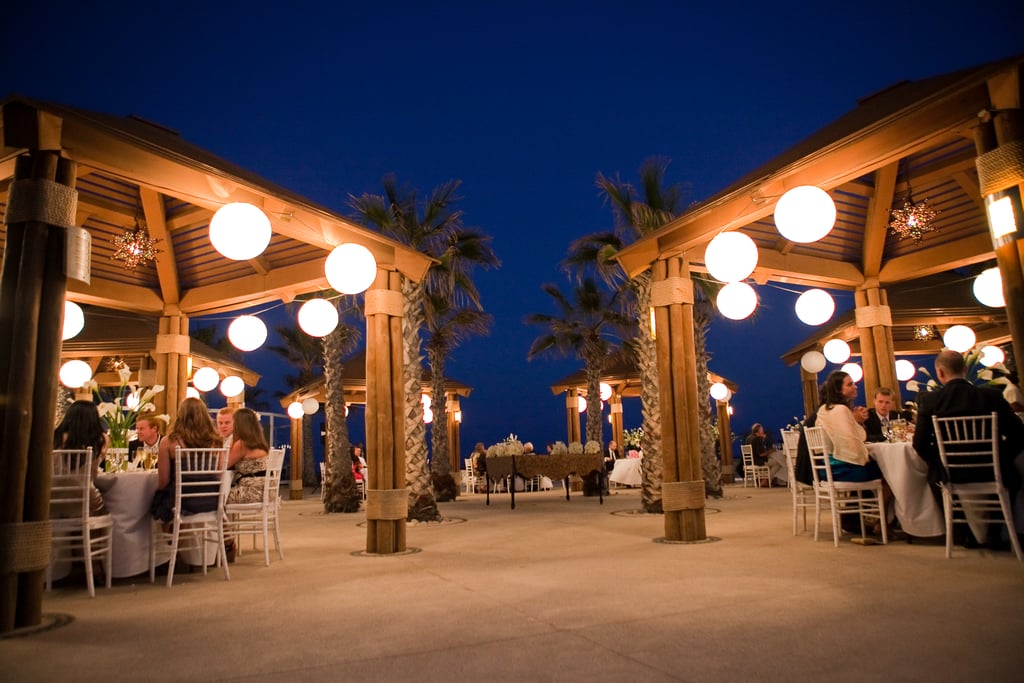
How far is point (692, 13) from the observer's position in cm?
5306

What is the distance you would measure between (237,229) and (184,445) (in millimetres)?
1908

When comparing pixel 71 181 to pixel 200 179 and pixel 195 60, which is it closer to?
pixel 200 179

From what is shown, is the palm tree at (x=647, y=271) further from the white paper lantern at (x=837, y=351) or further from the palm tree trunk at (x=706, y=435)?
the white paper lantern at (x=837, y=351)

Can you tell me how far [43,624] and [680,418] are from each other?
538 cm

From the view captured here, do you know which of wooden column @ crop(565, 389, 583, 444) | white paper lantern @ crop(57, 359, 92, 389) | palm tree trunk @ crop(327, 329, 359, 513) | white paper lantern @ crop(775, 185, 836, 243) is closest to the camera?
white paper lantern @ crop(775, 185, 836, 243)

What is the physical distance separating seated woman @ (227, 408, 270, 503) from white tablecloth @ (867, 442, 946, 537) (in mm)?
5788

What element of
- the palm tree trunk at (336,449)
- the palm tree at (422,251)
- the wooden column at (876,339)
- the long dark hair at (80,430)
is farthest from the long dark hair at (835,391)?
the palm tree trunk at (336,449)

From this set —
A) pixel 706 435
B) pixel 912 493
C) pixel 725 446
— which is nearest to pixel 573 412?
pixel 725 446

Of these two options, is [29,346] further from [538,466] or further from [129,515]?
[538,466]

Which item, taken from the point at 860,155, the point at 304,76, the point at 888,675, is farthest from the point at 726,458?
the point at 304,76

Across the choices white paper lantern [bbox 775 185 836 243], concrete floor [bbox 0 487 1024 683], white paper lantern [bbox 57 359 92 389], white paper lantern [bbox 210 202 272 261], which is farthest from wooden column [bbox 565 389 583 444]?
white paper lantern [bbox 210 202 272 261]

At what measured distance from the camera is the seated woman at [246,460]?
6.27 meters

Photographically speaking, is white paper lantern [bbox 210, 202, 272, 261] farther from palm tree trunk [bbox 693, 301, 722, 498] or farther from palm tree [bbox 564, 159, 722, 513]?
palm tree trunk [bbox 693, 301, 722, 498]

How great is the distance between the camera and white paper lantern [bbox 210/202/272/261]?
5277 millimetres
